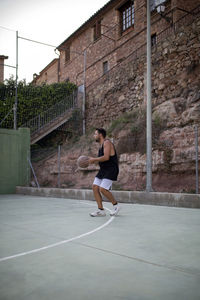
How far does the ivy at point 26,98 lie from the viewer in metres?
20.3

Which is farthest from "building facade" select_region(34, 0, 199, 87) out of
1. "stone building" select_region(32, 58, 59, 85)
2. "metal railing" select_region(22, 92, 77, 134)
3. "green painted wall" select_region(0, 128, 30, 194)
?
"green painted wall" select_region(0, 128, 30, 194)

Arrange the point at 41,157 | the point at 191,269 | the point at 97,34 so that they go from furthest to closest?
the point at 97,34 < the point at 41,157 < the point at 191,269

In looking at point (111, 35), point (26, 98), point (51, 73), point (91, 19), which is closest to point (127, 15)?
point (111, 35)

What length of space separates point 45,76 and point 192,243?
34.3 m

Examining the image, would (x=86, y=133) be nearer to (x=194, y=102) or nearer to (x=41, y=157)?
(x=41, y=157)

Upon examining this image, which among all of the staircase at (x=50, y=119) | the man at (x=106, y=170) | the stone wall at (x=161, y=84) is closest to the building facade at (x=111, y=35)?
the stone wall at (x=161, y=84)

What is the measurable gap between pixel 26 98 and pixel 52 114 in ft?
7.19

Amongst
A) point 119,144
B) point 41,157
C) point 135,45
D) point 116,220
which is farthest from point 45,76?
point 116,220

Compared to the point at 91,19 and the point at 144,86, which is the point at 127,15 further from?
the point at 144,86

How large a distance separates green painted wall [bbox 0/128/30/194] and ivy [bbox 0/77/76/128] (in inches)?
152

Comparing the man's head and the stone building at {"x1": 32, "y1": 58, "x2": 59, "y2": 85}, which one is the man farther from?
the stone building at {"x1": 32, "y1": 58, "x2": 59, "y2": 85}

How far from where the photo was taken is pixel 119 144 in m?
15.1

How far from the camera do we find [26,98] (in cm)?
2141

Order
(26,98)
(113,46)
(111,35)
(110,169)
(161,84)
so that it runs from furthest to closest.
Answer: (111,35)
(113,46)
(26,98)
(161,84)
(110,169)
